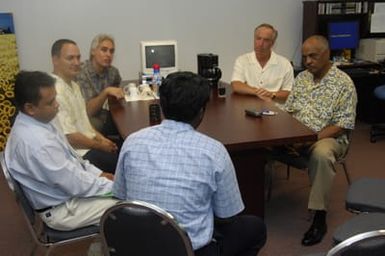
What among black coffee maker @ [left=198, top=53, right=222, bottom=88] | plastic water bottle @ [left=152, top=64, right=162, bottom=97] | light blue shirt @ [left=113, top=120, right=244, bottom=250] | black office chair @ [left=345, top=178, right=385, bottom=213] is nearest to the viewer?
light blue shirt @ [left=113, top=120, right=244, bottom=250]

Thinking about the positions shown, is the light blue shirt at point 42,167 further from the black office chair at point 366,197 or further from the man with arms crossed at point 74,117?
the black office chair at point 366,197

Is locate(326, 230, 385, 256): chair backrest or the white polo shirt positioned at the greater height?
the white polo shirt

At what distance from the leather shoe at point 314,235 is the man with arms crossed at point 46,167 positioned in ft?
4.13

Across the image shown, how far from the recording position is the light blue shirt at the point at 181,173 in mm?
1509

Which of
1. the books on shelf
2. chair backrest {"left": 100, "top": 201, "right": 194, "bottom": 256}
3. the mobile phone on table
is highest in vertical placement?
the books on shelf

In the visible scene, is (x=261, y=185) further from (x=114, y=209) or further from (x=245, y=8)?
(x=245, y=8)

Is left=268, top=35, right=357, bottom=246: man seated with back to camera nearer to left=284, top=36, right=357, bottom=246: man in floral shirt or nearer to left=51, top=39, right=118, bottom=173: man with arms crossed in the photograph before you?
left=284, top=36, right=357, bottom=246: man in floral shirt

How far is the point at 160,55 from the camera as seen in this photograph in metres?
4.20

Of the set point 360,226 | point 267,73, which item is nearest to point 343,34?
point 267,73

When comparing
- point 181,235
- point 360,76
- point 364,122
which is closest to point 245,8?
point 360,76

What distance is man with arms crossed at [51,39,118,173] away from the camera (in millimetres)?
2582

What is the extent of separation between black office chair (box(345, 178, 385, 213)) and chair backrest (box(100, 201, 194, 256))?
799 mm

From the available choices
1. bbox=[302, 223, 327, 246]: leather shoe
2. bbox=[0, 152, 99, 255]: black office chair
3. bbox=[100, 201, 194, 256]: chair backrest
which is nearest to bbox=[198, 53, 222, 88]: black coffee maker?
bbox=[302, 223, 327, 246]: leather shoe

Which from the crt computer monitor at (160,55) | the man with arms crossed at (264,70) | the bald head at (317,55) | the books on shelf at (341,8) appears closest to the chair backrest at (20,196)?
the bald head at (317,55)
